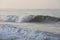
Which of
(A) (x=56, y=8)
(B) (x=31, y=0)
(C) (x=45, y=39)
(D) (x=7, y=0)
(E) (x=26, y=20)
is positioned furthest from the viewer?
(D) (x=7, y=0)

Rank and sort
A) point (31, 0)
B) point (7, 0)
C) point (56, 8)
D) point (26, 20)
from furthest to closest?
point (7, 0) < point (31, 0) < point (56, 8) < point (26, 20)

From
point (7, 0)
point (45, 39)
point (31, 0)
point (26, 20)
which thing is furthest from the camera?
point (7, 0)

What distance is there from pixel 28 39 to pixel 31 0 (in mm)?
1186

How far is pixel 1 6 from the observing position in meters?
2.11

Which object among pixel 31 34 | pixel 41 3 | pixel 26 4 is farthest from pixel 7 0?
pixel 31 34

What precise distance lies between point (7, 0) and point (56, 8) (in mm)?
820

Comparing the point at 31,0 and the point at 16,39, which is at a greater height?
the point at 31,0

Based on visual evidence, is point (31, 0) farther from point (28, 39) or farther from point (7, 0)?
point (28, 39)

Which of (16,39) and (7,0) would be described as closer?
(16,39)

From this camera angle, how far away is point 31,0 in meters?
1.88

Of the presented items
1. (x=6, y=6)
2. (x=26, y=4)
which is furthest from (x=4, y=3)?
(x=26, y=4)

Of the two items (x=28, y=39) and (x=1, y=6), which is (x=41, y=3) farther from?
(x=28, y=39)

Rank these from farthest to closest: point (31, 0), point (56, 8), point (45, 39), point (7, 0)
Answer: point (7, 0)
point (31, 0)
point (56, 8)
point (45, 39)

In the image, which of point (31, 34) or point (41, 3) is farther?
point (41, 3)
